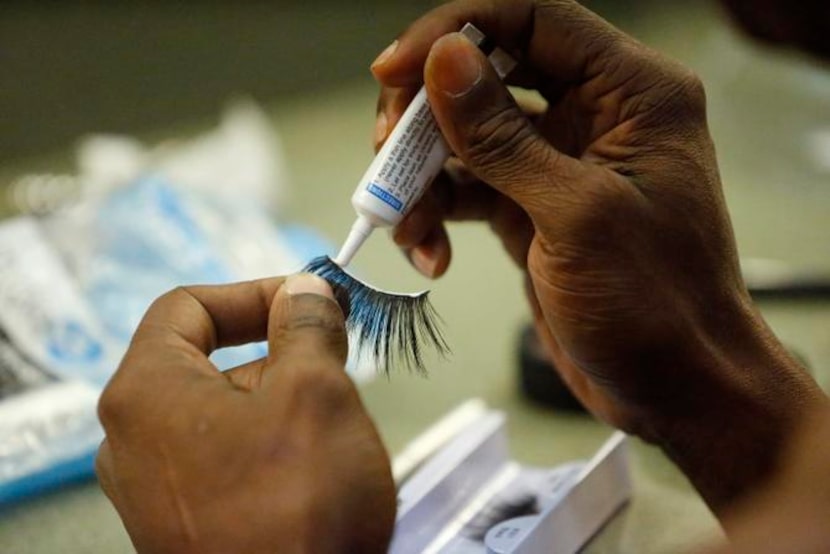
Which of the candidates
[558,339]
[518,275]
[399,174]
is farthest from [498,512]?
[518,275]

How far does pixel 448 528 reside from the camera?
0.65m

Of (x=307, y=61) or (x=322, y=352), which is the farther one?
(x=307, y=61)

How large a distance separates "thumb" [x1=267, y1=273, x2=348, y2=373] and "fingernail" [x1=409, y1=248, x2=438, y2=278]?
242mm

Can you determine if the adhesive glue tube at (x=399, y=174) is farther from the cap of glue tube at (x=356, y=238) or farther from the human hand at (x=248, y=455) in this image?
the human hand at (x=248, y=455)

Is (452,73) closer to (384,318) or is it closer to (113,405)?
(384,318)

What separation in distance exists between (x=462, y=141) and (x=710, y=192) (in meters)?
0.15

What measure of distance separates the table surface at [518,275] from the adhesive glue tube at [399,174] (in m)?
0.24

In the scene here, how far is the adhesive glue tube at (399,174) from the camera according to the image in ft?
1.89

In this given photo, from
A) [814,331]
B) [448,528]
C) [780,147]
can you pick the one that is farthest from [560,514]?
[780,147]

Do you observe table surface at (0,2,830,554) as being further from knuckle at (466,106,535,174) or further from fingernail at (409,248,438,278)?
knuckle at (466,106,535,174)

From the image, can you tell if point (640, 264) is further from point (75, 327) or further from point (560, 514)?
point (75, 327)

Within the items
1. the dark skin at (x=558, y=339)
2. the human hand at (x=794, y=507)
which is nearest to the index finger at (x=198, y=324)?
the dark skin at (x=558, y=339)

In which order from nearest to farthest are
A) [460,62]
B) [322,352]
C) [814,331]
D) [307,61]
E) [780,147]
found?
1. [322,352]
2. [460,62]
3. [814,331]
4. [780,147]
5. [307,61]

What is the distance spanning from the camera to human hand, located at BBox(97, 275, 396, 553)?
0.42m
